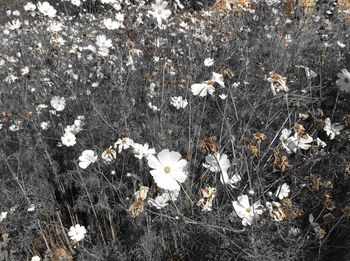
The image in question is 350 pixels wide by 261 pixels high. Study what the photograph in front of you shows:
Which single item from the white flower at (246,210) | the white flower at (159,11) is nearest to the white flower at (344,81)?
the white flower at (246,210)

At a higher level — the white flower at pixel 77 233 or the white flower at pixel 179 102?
the white flower at pixel 179 102

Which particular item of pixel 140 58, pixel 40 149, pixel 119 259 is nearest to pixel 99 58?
pixel 140 58

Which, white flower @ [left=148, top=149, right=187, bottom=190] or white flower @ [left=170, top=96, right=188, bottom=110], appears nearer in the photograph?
white flower @ [left=148, top=149, right=187, bottom=190]

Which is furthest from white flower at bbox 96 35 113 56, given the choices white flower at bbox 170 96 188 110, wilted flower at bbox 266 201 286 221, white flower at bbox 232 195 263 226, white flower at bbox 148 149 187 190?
wilted flower at bbox 266 201 286 221

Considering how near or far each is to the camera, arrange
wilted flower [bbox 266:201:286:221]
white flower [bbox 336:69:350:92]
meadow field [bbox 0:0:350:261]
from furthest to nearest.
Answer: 1. white flower [bbox 336:69:350:92]
2. meadow field [bbox 0:0:350:261]
3. wilted flower [bbox 266:201:286:221]

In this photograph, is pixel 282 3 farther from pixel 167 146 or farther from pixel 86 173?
pixel 86 173

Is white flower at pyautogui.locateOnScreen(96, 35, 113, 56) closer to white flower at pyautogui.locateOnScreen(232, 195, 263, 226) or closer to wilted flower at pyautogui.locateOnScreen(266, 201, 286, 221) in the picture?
white flower at pyautogui.locateOnScreen(232, 195, 263, 226)

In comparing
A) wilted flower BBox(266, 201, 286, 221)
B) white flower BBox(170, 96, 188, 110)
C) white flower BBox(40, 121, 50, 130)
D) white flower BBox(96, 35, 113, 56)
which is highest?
white flower BBox(96, 35, 113, 56)

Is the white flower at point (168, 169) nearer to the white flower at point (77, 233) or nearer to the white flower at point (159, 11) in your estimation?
the white flower at point (77, 233)

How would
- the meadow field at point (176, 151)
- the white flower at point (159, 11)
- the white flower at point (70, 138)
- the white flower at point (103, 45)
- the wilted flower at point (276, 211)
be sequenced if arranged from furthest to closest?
1. the white flower at point (103, 45)
2. the white flower at point (159, 11)
3. the white flower at point (70, 138)
4. the meadow field at point (176, 151)
5. the wilted flower at point (276, 211)
